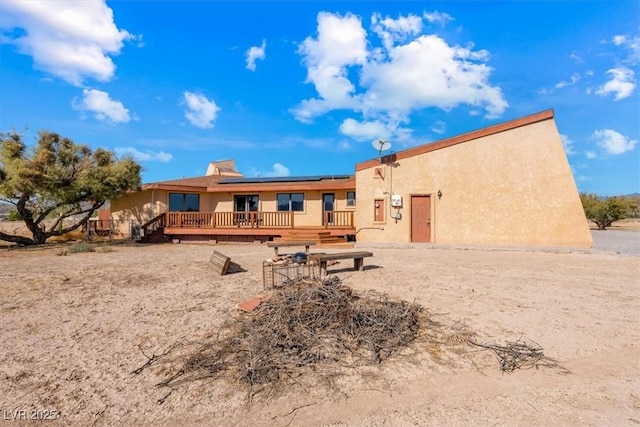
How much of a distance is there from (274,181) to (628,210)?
37.0 meters

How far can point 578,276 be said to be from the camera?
8242 mm

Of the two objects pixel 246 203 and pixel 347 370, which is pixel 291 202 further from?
pixel 347 370

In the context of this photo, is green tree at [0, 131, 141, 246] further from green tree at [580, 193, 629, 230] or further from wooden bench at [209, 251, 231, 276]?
green tree at [580, 193, 629, 230]

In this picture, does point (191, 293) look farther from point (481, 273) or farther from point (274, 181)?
point (274, 181)

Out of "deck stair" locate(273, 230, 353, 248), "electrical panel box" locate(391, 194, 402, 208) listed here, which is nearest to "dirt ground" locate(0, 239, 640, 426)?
"deck stair" locate(273, 230, 353, 248)

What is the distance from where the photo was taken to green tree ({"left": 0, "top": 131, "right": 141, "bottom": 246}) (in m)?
14.0

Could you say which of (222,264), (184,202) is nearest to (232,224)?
(184,202)

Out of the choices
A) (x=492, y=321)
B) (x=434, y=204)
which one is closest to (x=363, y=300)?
(x=492, y=321)

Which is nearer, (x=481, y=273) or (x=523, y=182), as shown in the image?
(x=481, y=273)

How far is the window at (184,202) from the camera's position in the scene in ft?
62.1

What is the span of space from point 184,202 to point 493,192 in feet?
52.9

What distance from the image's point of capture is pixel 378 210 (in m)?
15.3

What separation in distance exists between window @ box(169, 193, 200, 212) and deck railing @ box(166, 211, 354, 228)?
1.61m

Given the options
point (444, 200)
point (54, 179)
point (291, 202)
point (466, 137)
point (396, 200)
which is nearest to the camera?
point (466, 137)
